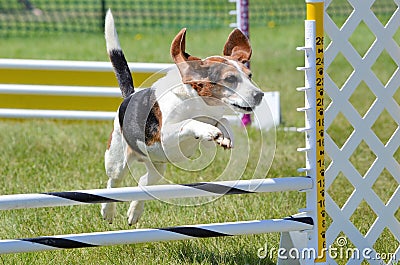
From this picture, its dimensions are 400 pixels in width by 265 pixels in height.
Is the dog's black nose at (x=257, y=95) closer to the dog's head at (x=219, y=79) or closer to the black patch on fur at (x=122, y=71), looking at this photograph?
the dog's head at (x=219, y=79)

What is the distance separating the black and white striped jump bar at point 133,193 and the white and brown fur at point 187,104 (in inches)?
8.2

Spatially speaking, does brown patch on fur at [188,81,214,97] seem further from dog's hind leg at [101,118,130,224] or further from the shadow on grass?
the shadow on grass

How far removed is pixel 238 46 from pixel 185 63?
0.30 m

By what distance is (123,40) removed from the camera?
41.0 ft

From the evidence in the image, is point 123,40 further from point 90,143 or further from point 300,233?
point 300,233

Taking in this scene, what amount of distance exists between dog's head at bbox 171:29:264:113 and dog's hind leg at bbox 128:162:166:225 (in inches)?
29.6

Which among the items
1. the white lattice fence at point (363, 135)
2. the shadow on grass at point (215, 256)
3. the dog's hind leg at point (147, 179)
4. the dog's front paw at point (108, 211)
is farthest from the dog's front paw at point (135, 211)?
the white lattice fence at point (363, 135)

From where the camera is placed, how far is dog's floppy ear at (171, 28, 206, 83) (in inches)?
125

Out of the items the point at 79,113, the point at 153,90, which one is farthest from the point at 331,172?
the point at 79,113

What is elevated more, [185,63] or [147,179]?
[185,63]

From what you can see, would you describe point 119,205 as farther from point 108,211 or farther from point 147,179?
point 147,179

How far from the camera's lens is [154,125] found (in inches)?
134

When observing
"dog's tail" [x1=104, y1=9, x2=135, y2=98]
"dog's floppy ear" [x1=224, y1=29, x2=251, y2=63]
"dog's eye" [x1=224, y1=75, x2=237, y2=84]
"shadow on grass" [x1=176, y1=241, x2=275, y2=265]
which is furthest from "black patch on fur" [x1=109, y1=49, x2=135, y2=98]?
"dog's eye" [x1=224, y1=75, x2=237, y2=84]

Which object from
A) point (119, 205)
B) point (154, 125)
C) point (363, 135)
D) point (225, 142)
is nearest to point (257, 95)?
point (225, 142)
